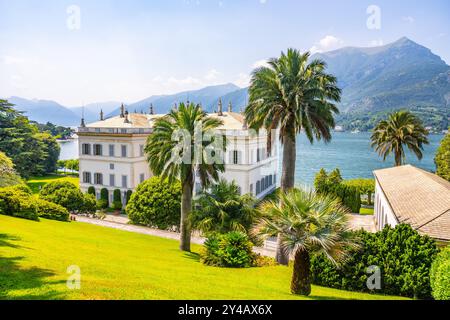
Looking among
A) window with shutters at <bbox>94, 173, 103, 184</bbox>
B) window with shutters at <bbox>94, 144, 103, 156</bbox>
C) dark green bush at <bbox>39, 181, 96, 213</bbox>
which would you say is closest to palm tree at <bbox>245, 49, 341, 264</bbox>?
dark green bush at <bbox>39, 181, 96, 213</bbox>

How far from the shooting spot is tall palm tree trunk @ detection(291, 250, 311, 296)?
12.7 metres

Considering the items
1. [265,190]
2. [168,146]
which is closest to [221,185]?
[168,146]

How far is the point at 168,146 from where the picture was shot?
2356 cm

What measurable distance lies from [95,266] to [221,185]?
39.2 feet

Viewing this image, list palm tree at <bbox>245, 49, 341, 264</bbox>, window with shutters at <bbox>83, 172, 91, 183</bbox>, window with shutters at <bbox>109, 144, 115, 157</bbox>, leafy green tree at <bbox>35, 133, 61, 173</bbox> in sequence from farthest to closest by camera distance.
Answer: leafy green tree at <bbox>35, 133, 61, 173</bbox> < window with shutters at <bbox>83, 172, 91, 183</bbox> < window with shutters at <bbox>109, 144, 115, 157</bbox> < palm tree at <bbox>245, 49, 341, 264</bbox>

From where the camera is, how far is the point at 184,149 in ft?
76.2

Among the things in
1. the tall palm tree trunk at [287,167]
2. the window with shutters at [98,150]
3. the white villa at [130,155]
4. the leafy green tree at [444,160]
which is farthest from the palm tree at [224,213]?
the leafy green tree at [444,160]

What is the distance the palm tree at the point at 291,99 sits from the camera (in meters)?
20.3

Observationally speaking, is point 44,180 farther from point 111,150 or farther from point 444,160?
point 444,160

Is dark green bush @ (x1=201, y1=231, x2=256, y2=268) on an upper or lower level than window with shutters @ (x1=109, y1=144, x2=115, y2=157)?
lower

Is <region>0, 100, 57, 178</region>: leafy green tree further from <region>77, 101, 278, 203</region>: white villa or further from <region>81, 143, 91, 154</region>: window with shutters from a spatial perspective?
<region>77, 101, 278, 203</region>: white villa

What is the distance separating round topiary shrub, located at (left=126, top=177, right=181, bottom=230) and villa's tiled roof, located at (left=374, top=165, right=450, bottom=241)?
59.2ft

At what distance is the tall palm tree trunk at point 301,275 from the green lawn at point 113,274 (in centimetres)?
48

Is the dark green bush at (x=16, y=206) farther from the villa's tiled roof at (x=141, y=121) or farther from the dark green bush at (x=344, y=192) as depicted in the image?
the dark green bush at (x=344, y=192)
